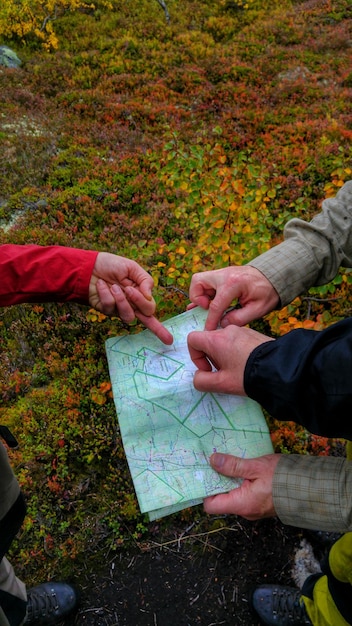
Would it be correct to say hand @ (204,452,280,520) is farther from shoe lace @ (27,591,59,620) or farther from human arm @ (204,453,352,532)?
shoe lace @ (27,591,59,620)

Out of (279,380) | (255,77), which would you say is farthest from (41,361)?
(255,77)

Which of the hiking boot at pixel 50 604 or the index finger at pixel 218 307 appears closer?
the index finger at pixel 218 307

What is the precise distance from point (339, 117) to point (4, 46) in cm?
874

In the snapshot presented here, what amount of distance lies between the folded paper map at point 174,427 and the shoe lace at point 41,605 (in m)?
1.44

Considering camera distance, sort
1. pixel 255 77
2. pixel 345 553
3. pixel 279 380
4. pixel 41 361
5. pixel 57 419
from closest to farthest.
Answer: pixel 279 380
pixel 345 553
pixel 57 419
pixel 41 361
pixel 255 77

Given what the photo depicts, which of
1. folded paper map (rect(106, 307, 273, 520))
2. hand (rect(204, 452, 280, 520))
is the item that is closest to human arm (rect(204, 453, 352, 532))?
hand (rect(204, 452, 280, 520))

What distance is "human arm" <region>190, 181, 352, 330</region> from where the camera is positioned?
106 inches

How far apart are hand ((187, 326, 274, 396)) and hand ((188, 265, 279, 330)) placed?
15.1 inches

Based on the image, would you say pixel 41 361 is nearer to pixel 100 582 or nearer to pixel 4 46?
pixel 100 582

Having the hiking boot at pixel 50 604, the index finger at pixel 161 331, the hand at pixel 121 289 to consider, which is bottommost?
the hiking boot at pixel 50 604

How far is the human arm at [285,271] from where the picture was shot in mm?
2693

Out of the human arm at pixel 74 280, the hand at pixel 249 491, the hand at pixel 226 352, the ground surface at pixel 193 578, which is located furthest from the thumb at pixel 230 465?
the ground surface at pixel 193 578

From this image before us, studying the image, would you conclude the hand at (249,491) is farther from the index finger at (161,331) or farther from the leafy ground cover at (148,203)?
the leafy ground cover at (148,203)

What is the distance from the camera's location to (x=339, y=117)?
26.1ft
